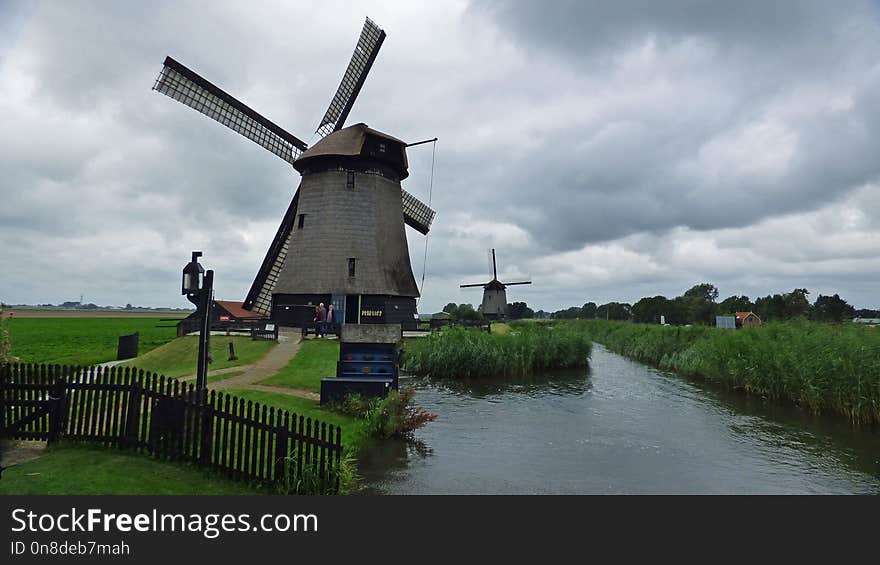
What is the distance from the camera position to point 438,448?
10164 millimetres

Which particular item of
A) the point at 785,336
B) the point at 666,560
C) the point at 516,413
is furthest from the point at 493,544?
the point at 785,336

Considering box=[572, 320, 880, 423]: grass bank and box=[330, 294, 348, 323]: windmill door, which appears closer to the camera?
box=[572, 320, 880, 423]: grass bank

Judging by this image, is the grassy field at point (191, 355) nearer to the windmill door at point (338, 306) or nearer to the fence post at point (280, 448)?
the windmill door at point (338, 306)

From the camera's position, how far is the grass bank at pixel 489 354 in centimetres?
2142

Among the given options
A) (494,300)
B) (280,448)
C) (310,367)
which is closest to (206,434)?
(280,448)

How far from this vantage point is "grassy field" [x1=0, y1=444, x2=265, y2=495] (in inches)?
229

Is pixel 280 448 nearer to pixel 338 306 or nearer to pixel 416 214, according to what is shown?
pixel 338 306

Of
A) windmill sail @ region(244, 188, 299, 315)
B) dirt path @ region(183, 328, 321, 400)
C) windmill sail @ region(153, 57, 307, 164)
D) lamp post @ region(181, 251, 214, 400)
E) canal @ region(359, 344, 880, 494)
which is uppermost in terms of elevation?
windmill sail @ region(153, 57, 307, 164)

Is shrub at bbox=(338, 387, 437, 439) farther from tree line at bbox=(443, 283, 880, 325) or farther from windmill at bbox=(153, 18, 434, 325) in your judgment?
tree line at bbox=(443, 283, 880, 325)

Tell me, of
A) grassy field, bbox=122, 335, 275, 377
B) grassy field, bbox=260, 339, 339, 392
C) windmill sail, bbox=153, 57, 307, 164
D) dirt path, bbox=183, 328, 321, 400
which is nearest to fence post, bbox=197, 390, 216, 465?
dirt path, bbox=183, 328, 321, 400

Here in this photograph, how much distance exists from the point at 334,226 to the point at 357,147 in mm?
5102

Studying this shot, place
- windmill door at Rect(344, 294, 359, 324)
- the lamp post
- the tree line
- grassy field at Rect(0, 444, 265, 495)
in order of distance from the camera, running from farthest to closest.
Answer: the tree line < windmill door at Rect(344, 294, 359, 324) < the lamp post < grassy field at Rect(0, 444, 265, 495)

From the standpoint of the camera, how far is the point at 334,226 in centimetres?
2677

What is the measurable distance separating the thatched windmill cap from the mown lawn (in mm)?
18706
